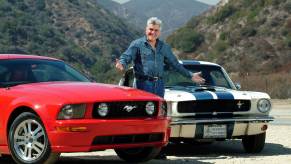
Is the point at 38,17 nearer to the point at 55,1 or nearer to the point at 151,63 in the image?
the point at 55,1

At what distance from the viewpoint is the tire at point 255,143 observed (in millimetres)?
10586

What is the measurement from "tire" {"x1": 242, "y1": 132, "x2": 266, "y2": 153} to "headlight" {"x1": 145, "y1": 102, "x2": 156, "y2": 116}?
281cm

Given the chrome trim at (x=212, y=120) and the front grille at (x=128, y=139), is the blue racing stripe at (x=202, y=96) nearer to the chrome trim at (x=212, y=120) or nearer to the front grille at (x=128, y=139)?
the chrome trim at (x=212, y=120)

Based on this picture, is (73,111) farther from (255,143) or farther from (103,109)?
Answer: (255,143)

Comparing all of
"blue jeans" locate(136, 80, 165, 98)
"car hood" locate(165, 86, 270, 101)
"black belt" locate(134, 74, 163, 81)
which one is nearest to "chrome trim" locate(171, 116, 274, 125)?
"car hood" locate(165, 86, 270, 101)

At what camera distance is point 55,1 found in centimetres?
10325

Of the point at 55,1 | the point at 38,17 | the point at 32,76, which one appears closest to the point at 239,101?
the point at 32,76

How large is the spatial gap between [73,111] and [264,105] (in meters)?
3.68

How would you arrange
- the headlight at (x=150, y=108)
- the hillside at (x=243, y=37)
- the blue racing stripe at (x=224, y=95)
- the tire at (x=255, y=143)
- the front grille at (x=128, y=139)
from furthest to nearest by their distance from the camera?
the hillside at (x=243, y=37) < the tire at (x=255, y=143) < the blue racing stripe at (x=224, y=95) < the headlight at (x=150, y=108) < the front grille at (x=128, y=139)

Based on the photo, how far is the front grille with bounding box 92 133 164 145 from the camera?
773 centimetres

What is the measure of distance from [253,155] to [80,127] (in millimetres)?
3548

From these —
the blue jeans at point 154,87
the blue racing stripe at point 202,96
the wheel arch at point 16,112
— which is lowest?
the wheel arch at point 16,112

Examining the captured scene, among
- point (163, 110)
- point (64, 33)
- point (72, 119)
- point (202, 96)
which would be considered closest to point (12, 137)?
point (72, 119)

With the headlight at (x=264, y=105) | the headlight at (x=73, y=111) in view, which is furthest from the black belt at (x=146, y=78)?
the headlight at (x=73, y=111)
